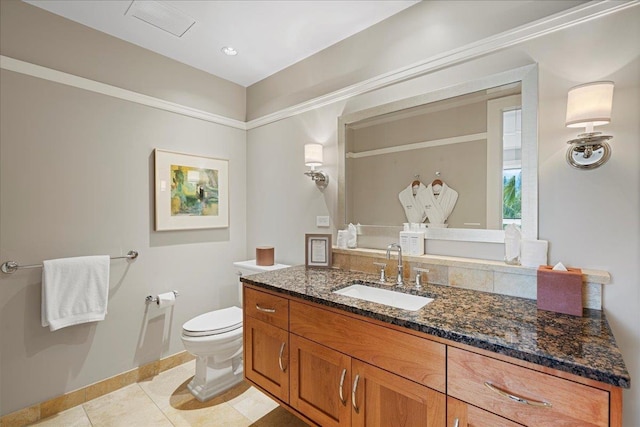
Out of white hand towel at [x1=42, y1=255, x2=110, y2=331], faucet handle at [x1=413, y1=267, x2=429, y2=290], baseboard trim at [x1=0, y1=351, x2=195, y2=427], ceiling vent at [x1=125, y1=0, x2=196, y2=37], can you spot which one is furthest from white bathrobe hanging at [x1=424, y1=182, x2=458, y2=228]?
baseboard trim at [x1=0, y1=351, x2=195, y2=427]

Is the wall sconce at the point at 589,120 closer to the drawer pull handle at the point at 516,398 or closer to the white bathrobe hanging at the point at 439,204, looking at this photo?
the white bathrobe hanging at the point at 439,204

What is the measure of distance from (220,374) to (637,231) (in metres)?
2.56

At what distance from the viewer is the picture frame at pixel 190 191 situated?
8.07 ft

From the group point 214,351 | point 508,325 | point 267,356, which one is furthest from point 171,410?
point 508,325

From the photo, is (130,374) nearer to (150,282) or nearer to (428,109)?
(150,282)

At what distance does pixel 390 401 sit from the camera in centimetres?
124

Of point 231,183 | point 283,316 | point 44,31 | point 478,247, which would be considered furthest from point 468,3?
point 44,31

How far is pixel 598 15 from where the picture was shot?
1.32 meters

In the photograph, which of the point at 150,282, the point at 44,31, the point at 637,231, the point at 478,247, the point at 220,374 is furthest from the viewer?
the point at 150,282

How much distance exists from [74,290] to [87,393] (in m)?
0.76

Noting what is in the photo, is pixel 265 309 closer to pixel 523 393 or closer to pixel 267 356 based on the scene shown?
pixel 267 356

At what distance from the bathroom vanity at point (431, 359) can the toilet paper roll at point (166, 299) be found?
3.08ft

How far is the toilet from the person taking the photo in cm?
205

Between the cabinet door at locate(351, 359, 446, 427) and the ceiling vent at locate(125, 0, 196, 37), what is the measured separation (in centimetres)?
241
